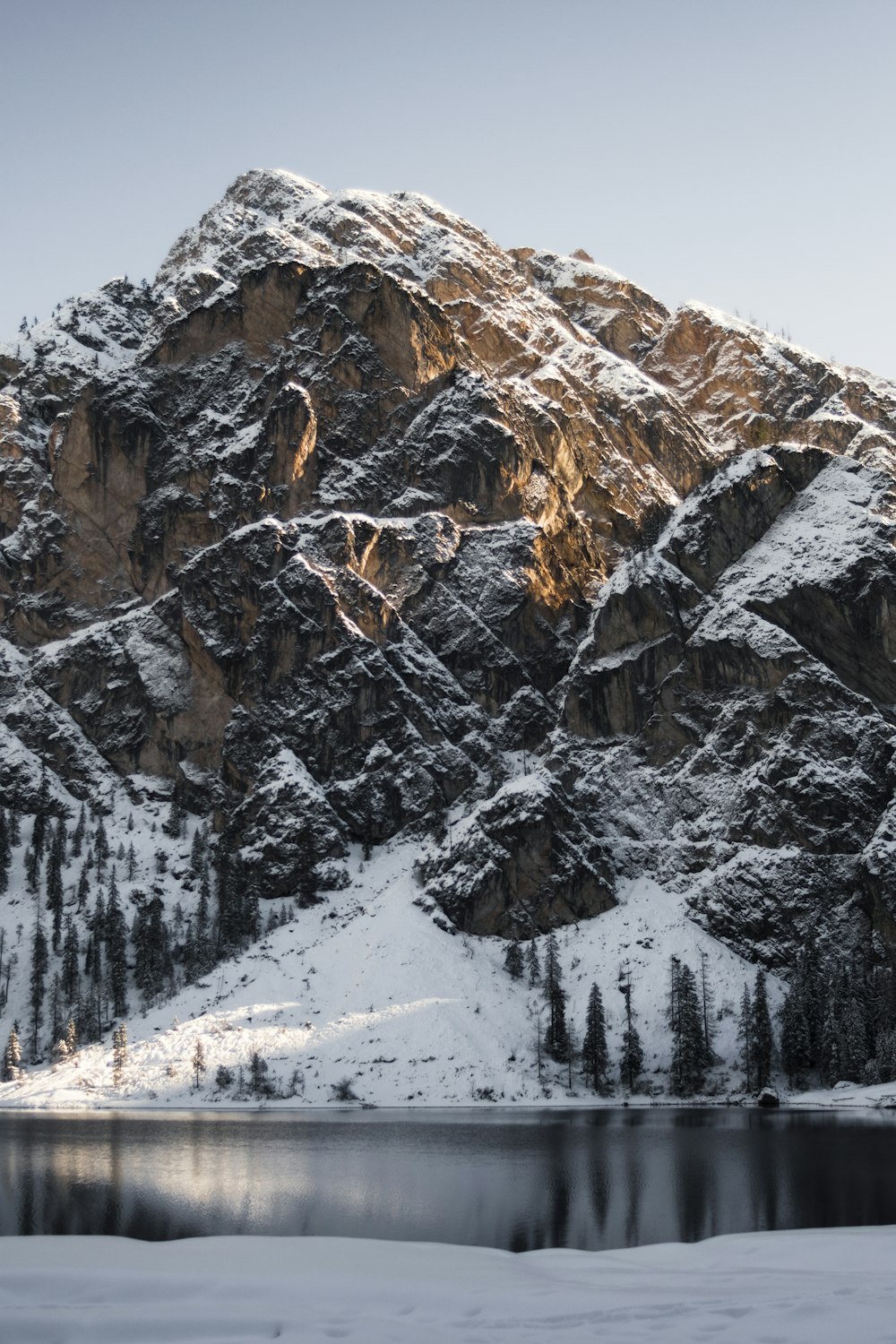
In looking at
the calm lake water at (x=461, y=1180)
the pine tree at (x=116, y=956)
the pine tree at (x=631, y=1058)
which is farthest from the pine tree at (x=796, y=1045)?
the pine tree at (x=116, y=956)

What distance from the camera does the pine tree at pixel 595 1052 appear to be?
14275 cm

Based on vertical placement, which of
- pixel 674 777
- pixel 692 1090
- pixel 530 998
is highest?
pixel 674 777

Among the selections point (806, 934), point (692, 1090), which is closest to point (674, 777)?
point (806, 934)

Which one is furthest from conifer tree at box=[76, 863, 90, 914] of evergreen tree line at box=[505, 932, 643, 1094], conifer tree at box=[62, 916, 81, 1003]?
evergreen tree line at box=[505, 932, 643, 1094]

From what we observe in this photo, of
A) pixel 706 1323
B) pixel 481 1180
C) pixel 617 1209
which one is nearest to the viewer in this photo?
pixel 706 1323

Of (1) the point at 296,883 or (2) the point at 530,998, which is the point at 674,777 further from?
(1) the point at 296,883

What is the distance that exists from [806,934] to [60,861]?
4553 inches

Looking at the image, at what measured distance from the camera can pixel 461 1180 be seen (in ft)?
226

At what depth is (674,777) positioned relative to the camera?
181000 millimetres

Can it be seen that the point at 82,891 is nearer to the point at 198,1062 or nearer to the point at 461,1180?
the point at 198,1062

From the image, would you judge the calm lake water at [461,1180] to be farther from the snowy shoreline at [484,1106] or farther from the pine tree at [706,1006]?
the pine tree at [706,1006]

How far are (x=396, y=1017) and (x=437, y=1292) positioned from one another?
11966 cm

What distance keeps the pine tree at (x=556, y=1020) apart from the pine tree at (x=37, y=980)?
70559mm

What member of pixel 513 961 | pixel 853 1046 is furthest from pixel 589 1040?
pixel 853 1046
